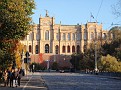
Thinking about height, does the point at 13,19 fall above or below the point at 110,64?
above

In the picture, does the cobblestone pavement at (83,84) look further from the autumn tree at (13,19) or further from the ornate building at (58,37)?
the ornate building at (58,37)

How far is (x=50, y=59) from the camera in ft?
531

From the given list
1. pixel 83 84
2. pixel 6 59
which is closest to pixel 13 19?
pixel 6 59

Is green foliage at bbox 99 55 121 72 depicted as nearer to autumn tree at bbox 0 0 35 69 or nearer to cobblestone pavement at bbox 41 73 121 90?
cobblestone pavement at bbox 41 73 121 90

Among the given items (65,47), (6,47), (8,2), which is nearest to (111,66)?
(6,47)

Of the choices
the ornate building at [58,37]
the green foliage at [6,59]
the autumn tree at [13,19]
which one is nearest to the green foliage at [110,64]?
the green foliage at [6,59]

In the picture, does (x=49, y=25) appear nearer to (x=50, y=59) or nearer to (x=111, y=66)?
(x=50, y=59)

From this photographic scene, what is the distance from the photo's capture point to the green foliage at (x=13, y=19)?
1049 inches

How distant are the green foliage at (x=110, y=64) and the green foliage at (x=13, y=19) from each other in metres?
60.5

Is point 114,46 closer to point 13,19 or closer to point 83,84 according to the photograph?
point 83,84

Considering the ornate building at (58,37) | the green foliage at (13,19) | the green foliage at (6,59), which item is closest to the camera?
the green foliage at (13,19)

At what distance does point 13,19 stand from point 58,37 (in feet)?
463

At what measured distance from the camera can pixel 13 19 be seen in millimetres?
26484

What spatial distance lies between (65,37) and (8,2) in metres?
141
